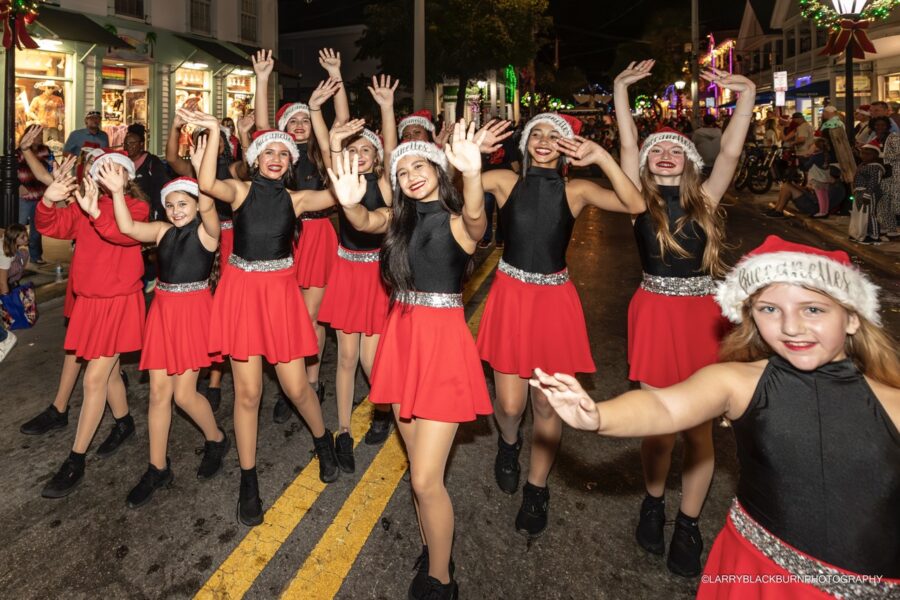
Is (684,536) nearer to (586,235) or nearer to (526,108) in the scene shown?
(586,235)

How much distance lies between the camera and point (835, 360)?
1.85m

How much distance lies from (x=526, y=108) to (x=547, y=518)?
232 ft

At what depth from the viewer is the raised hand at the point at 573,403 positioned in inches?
73.9

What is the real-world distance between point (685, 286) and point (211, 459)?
3151 mm

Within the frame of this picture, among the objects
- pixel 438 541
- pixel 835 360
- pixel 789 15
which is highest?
pixel 789 15

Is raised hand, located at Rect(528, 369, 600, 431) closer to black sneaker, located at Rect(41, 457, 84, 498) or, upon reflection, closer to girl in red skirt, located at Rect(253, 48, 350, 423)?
black sneaker, located at Rect(41, 457, 84, 498)

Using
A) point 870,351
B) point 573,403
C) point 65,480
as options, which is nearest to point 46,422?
point 65,480

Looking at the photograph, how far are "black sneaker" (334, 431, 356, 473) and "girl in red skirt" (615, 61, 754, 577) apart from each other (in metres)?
1.83

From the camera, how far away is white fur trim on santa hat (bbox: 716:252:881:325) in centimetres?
182

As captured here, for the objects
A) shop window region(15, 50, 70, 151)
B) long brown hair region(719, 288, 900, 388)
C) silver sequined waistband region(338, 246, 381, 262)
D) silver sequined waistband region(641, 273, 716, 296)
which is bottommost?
long brown hair region(719, 288, 900, 388)

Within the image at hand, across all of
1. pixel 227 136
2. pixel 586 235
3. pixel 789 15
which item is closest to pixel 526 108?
pixel 789 15

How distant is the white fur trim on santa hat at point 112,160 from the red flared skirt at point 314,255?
1.47m

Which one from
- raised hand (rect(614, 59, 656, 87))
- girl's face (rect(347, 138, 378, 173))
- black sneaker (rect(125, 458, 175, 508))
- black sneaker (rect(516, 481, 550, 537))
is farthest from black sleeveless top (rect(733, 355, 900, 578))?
girl's face (rect(347, 138, 378, 173))

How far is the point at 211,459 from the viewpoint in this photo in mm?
4074
